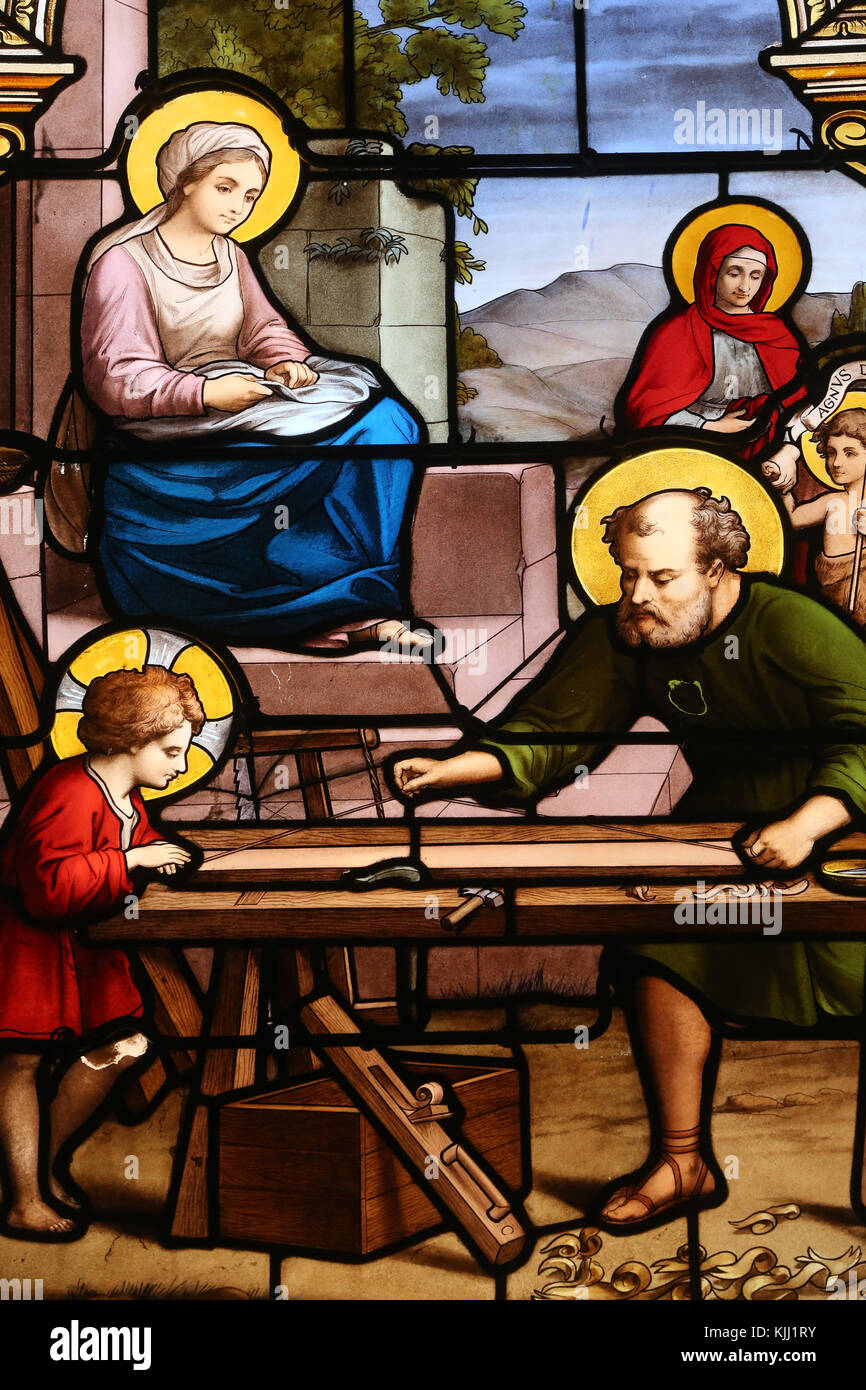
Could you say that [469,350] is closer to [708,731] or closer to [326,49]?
[326,49]

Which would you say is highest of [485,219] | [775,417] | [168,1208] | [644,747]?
[485,219]

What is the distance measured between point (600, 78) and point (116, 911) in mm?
4165

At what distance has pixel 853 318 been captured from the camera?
22.3ft

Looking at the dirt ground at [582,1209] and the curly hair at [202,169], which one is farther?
the curly hair at [202,169]

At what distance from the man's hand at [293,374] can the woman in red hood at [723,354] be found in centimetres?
136

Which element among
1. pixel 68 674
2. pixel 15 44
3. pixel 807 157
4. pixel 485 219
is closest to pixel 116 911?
pixel 68 674

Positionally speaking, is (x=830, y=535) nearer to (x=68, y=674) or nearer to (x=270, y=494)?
(x=270, y=494)

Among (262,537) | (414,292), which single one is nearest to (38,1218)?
(262,537)

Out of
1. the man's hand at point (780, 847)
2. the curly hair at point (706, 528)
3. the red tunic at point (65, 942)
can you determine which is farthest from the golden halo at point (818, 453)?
the red tunic at point (65, 942)

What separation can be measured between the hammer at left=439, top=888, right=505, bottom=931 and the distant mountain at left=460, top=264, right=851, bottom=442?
1.93 meters

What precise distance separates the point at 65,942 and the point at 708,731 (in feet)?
9.19

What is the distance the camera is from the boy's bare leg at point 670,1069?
6.36 m

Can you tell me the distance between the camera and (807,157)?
6891 millimetres

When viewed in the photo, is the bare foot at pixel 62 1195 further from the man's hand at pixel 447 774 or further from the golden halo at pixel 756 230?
the golden halo at pixel 756 230
